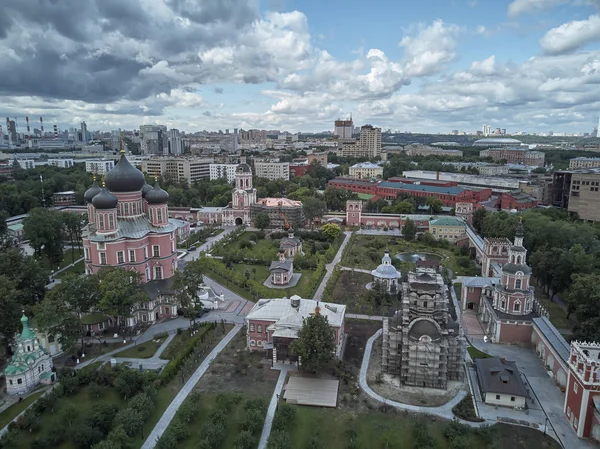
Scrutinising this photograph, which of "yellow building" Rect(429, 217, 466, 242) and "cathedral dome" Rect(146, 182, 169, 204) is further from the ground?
"cathedral dome" Rect(146, 182, 169, 204)

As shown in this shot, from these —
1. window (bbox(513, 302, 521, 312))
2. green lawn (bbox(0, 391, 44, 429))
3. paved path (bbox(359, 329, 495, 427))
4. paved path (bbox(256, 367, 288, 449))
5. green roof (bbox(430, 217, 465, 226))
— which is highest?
green roof (bbox(430, 217, 465, 226))

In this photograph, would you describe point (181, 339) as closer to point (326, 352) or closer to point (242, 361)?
point (242, 361)

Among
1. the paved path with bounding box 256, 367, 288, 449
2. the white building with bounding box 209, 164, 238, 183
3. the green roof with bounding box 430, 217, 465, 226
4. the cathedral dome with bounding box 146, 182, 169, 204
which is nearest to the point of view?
the paved path with bounding box 256, 367, 288, 449

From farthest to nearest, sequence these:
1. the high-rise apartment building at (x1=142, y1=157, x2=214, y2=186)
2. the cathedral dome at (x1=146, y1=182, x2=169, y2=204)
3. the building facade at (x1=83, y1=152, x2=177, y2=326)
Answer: the high-rise apartment building at (x1=142, y1=157, x2=214, y2=186)
the cathedral dome at (x1=146, y1=182, x2=169, y2=204)
the building facade at (x1=83, y1=152, x2=177, y2=326)

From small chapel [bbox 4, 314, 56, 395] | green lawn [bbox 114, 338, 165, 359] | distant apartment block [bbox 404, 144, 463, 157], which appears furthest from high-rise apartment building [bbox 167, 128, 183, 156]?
small chapel [bbox 4, 314, 56, 395]

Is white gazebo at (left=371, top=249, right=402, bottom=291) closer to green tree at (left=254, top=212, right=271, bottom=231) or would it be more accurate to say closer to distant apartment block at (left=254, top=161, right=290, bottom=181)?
green tree at (left=254, top=212, right=271, bottom=231)

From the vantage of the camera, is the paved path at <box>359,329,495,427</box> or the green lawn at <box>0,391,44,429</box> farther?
the paved path at <box>359,329,495,427</box>

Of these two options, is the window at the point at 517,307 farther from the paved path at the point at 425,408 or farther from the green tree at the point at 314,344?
the green tree at the point at 314,344
